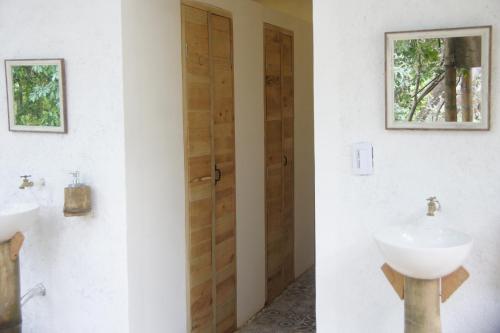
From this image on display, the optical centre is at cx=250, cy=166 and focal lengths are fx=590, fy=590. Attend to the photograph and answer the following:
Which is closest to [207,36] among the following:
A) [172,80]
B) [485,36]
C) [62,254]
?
[172,80]

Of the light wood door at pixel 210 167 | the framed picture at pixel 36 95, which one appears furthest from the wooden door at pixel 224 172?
the framed picture at pixel 36 95

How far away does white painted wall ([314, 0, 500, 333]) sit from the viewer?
2369 millimetres

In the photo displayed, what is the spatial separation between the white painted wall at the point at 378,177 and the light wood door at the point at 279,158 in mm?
1800

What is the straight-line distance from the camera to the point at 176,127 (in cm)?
327

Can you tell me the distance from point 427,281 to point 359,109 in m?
0.77

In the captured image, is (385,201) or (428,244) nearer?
(428,244)

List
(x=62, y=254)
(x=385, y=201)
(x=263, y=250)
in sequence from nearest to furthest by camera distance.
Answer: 1. (x=385, y=201)
2. (x=62, y=254)
3. (x=263, y=250)

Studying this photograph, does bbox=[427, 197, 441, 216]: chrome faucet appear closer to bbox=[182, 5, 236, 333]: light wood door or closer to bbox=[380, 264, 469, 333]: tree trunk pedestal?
bbox=[380, 264, 469, 333]: tree trunk pedestal

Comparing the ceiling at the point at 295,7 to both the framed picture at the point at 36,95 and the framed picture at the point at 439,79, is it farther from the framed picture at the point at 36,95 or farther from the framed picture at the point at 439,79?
the framed picture at the point at 439,79

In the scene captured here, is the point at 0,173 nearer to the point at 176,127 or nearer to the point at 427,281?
the point at 176,127

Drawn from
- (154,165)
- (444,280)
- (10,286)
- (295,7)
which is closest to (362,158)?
(444,280)

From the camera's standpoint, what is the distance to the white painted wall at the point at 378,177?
7.77 feet

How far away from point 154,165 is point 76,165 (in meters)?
0.39

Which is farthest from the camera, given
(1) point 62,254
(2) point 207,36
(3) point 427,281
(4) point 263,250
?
(4) point 263,250
